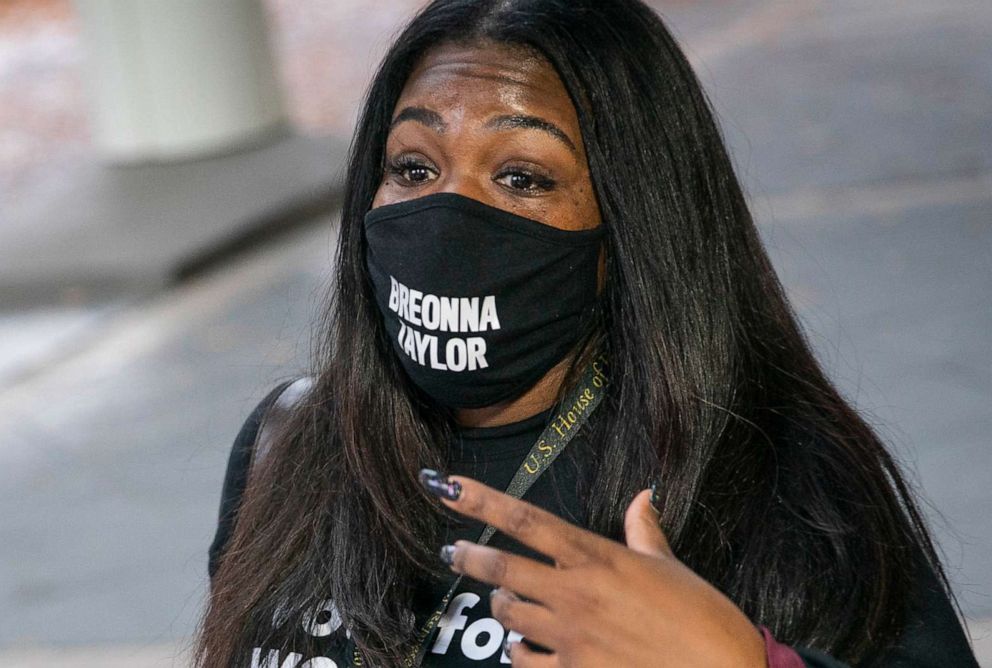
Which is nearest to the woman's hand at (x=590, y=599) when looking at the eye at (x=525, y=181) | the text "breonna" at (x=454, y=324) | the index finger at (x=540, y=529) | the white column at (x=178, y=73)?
the index finger at (x=540, y=529)

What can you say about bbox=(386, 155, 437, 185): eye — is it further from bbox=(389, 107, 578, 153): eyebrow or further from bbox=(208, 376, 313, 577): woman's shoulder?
bbox=(208, 376, 313, 577): woman's shoulder

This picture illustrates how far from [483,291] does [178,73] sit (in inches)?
325

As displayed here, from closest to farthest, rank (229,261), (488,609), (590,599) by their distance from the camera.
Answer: (590,599) → (488,609) → (229,261)

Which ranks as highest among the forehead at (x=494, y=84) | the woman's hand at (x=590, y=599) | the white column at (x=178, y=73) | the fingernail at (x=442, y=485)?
the white column at (x=178, y=73)

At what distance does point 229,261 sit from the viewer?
27.3 feet

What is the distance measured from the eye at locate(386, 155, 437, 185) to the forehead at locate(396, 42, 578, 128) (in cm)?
9

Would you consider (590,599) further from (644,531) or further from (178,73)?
(178,73)

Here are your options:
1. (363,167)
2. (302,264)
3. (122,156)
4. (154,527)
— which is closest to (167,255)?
(302,264)

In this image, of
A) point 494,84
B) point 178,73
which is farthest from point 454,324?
point 178,73

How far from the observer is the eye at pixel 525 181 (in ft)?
6.71

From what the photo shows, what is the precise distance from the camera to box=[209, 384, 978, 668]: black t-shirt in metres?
1.84

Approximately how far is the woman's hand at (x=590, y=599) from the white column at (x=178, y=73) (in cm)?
877

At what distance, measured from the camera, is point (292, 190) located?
902 cm

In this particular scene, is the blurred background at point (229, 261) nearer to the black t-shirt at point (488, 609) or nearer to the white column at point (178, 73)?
the white column at point (178, 73)
